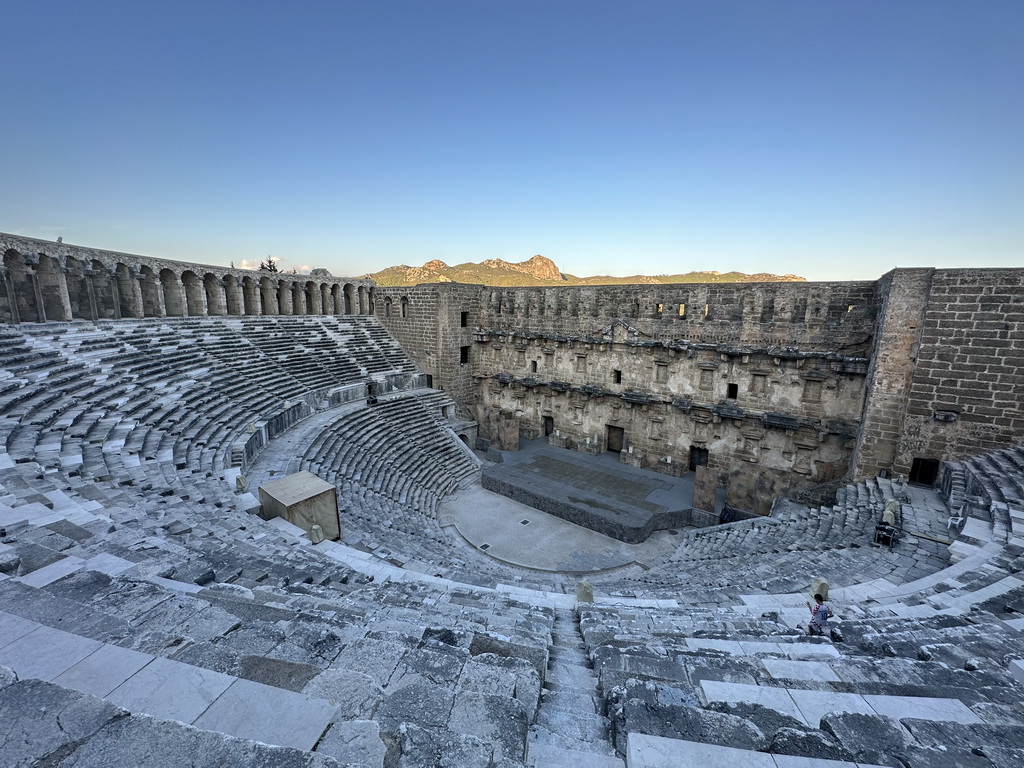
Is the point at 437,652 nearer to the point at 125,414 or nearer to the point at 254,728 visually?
the point at 254,728

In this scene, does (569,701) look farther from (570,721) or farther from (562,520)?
(562,520)

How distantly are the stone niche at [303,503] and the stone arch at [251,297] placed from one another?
16.3m

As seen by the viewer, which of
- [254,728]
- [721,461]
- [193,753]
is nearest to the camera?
[193,753]

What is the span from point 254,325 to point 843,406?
24.0 metres

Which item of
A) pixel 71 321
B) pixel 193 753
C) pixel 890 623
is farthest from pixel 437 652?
pixel 71 321

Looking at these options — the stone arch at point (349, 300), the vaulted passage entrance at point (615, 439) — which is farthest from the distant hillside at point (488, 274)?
the vaulted passage entrance at point (615, 439)

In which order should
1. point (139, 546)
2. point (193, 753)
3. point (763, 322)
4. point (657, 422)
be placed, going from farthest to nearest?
point (657, 422), point (763, 322), point (139, 546), point (193, 753)

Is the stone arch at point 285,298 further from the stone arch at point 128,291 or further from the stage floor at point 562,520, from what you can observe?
the stage floor at point 562,520

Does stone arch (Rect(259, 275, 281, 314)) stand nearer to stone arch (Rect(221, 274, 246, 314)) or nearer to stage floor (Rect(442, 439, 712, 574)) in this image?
stone arch (Rect(221, 274, 246, 314))

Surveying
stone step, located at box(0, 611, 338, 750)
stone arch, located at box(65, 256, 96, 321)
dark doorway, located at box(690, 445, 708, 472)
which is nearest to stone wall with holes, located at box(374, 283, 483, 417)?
dark doorway, located at box(690, 445, 708, 472)

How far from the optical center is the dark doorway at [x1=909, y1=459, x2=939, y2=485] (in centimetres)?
1095

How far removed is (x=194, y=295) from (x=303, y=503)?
1671 centimetres

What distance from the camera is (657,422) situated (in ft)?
58.0

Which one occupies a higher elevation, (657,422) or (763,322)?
(763,322)
